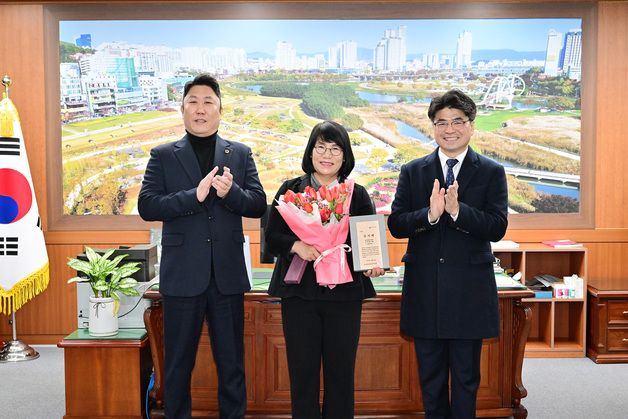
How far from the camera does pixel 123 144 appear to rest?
5.67m

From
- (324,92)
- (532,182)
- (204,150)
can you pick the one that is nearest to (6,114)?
(324,92)

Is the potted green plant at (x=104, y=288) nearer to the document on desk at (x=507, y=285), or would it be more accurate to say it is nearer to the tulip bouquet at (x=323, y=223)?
the tulip bouquet at (x=323, y=223)

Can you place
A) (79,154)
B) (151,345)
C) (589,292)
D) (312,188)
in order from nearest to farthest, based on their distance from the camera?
(312,188) → (151,345) → (589,292) → (79,154)

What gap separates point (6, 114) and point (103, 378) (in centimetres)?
246

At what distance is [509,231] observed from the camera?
557 cm

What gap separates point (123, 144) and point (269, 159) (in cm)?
118

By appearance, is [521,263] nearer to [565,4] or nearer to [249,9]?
[565,4]

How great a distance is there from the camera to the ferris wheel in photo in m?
5.70

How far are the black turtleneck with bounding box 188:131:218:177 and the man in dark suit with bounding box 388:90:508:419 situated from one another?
0.85m

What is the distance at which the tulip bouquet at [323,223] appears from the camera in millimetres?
2793

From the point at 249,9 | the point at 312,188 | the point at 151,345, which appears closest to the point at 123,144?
the point at 249,9

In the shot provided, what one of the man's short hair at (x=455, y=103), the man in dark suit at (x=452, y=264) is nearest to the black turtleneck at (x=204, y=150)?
the man in dark suit at (x=452, y=264)

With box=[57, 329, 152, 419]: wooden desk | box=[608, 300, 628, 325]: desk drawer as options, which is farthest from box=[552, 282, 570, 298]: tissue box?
box=[57, 329, 152, 419]: wooden desk

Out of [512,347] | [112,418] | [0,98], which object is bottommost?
[112,418]
